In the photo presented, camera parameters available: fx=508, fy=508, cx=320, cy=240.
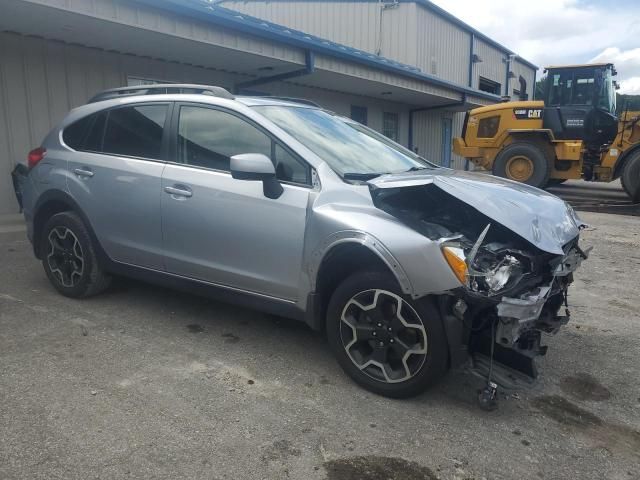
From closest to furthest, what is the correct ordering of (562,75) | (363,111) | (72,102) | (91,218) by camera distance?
(91,218)
(72,102)
(562,75)
(363,111)

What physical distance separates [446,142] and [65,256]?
18261mm

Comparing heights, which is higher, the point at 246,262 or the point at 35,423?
the point at 246,262

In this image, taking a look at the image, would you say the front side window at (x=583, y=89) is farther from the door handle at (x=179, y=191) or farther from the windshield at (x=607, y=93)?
the door handle at (x=179, y=191)

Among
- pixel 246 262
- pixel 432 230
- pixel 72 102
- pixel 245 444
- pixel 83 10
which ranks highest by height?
pixel 83 10

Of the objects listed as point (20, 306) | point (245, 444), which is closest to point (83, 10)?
point (20, 306)

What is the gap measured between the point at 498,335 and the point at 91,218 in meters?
3.30

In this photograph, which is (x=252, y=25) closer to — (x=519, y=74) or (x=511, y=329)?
(x=511, y=329)

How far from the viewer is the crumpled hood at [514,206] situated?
9.16 feet

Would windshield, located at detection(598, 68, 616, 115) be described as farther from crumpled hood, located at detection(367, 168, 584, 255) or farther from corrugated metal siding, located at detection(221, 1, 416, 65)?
crumpled hood, located at detection(367, 168, 584, 255)

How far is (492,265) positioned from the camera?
9.08ft

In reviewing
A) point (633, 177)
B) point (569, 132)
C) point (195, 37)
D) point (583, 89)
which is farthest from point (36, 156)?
point (583, 89)

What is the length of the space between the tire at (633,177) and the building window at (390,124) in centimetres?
688

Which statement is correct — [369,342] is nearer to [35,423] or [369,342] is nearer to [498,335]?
[498,335]

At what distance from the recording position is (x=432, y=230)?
9.30ft
